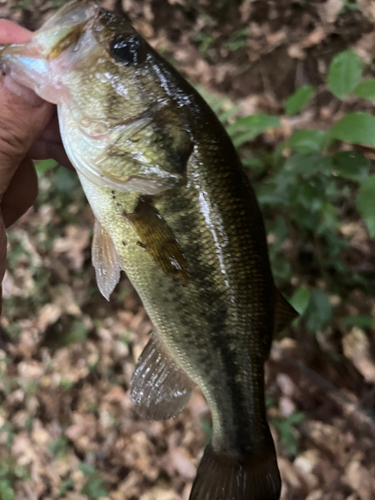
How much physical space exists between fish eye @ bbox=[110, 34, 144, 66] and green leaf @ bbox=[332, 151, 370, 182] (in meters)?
0.96

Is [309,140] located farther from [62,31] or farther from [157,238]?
[62,31]

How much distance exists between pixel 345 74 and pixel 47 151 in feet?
4.49

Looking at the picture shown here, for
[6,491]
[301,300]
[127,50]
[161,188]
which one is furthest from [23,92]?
[6,491]

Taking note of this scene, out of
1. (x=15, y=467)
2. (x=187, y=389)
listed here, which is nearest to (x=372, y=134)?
(x=187, y=389)

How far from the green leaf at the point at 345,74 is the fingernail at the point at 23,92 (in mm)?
1149

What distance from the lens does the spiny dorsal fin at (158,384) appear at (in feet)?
4.20

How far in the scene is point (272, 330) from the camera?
1.20 m

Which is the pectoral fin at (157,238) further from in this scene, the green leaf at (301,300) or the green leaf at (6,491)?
the green leaf at (6,491)

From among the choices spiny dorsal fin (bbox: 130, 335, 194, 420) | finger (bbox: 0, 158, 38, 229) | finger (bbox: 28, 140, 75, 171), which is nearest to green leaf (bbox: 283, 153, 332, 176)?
spiny dorsal fin (bbox: 130, 335, 194, 420)

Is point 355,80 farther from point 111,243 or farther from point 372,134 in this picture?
point 111,243

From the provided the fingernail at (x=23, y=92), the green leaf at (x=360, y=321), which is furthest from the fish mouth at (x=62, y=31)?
the green leaf at (x=360, y=321)

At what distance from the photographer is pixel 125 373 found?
244 centimetres

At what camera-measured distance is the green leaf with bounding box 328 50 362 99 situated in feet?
4.54

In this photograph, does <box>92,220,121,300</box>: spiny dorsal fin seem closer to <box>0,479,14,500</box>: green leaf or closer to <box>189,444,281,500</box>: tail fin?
<box>189,444,281,500</box>: tail fin
